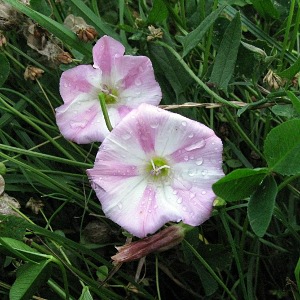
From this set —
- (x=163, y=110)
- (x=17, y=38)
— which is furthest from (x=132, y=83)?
(x=17, y=38)

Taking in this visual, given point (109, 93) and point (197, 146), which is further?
Answer: point (109, 93)

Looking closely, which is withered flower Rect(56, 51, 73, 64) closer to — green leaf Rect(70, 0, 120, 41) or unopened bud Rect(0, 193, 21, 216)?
Answer: green leaf Rect(70, 0, 120, 41)

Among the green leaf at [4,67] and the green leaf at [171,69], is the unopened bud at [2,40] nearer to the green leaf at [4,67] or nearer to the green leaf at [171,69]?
the green leaf at [4,67]

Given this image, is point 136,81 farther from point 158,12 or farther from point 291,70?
point 291,70

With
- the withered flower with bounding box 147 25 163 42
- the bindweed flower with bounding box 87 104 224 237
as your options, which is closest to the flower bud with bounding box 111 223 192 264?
the bindweed flower with bounding box 87 104 224 237

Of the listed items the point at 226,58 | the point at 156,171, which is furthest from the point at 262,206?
the point at 226,58

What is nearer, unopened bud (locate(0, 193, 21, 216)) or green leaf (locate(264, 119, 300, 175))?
green leaf (locate(264, 119, 300, 175))

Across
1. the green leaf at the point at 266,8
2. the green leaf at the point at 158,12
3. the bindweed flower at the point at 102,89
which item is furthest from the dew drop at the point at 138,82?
the green leaf at the point at 266,8
